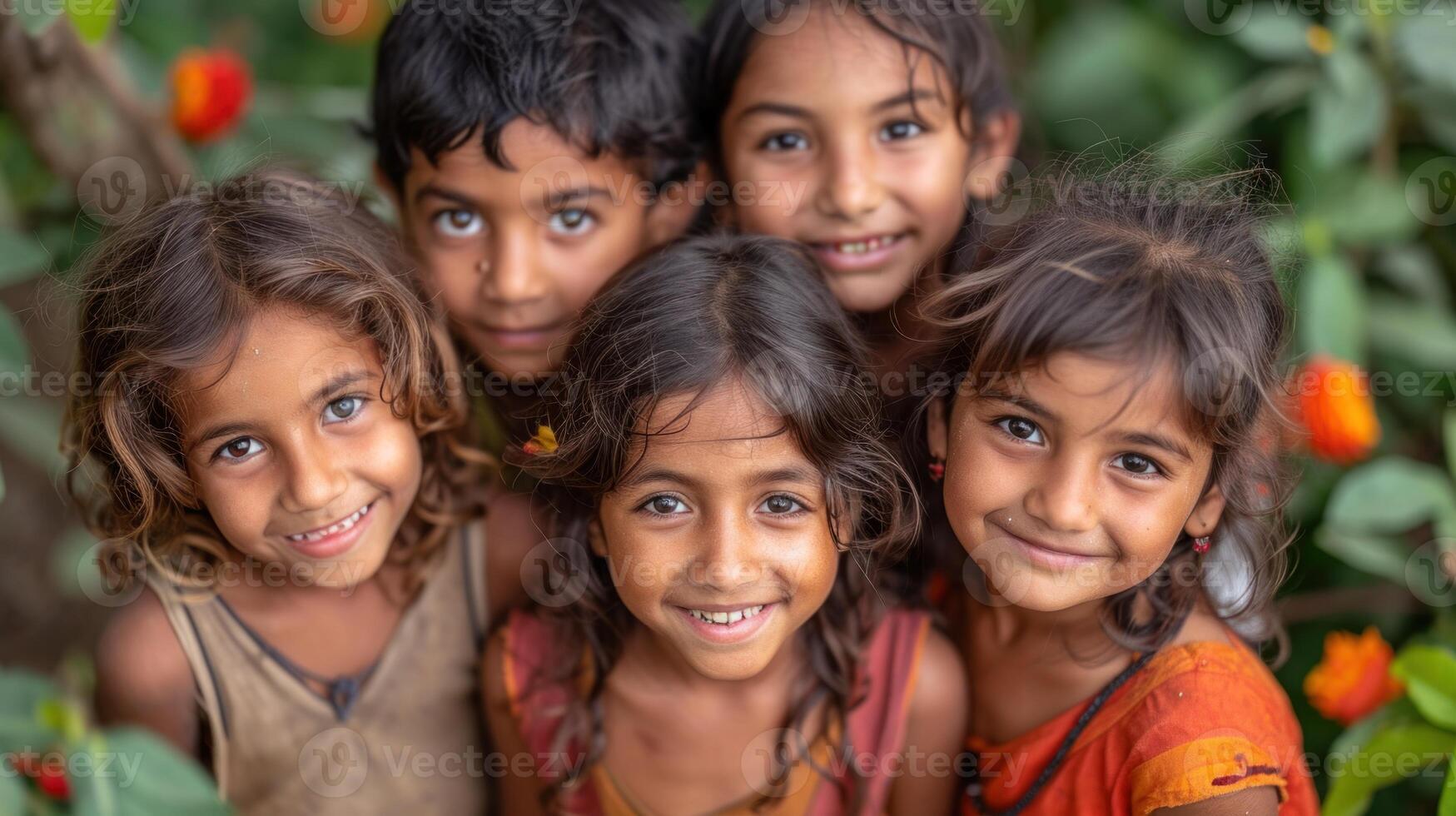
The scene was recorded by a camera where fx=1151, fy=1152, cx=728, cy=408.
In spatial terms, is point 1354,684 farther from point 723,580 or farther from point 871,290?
point 723,580

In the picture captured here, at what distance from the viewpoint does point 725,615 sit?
5.06 feet

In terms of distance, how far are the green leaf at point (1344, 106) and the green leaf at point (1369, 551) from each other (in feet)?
2.35

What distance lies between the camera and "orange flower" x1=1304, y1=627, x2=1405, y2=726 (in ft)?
6.11

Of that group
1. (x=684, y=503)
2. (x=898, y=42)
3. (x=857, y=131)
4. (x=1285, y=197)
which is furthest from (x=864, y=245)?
(x=1285, y=197)

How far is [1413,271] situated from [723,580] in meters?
1.73

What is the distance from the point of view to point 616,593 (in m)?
1.76

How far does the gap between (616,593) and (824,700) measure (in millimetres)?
354

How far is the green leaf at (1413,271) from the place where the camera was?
234cm

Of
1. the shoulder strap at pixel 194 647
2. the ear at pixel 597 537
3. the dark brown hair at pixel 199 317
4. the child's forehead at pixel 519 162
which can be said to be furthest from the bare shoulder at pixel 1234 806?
the shoulder strap at pixel 194 647

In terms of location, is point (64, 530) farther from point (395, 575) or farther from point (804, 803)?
point (804, 803)

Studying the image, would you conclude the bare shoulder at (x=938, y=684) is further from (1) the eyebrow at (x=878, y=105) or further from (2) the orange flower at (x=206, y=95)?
(2) the orange flower at (x=206, y=95)

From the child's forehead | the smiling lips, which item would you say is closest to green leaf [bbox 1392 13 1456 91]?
the child's forehead

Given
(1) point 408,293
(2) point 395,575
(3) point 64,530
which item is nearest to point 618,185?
(1) point 408,293

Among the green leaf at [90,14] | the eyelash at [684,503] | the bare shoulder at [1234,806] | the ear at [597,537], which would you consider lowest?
the bare shoulder at [1234,806]
